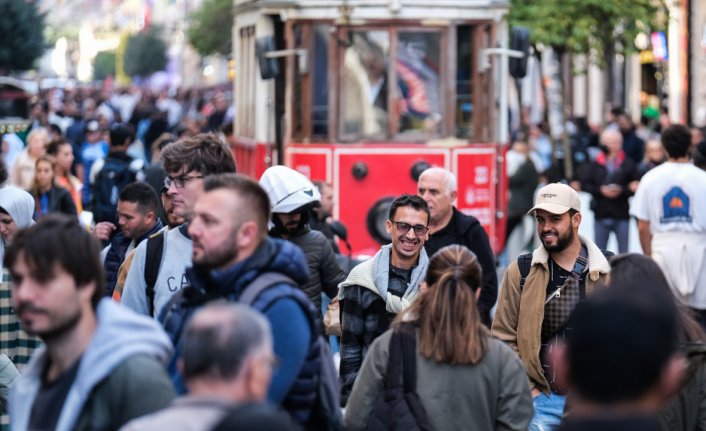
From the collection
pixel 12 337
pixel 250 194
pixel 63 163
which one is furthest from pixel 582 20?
pixel 250 194

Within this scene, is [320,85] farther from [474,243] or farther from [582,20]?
[582,20]

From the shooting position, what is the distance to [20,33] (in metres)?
50.5

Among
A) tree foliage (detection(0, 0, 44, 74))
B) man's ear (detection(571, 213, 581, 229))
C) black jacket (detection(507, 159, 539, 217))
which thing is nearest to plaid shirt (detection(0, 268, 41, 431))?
man's ear (detection(571, 213, 581, 229))

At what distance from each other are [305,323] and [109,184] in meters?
8.58

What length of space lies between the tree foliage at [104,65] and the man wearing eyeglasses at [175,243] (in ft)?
453

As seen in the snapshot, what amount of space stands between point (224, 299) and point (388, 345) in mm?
999

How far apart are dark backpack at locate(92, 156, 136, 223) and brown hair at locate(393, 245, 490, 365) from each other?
7238 mm

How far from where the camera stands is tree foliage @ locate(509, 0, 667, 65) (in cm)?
2614

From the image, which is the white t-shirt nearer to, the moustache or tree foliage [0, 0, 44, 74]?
the moustache

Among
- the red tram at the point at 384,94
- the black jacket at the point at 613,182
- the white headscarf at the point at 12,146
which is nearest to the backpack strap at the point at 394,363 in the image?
the red tram at the point at 384,94

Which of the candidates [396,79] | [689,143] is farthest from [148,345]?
[396,79]

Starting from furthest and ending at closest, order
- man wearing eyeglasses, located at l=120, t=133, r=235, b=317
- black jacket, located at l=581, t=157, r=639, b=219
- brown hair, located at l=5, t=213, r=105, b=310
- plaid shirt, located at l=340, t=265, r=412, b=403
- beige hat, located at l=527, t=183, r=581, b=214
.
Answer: black jacket, located at l=581, t=157, r=639, b=219 → beige hat, located at l=527, t=183, r=581, b=214 → plaid shirt, located at l=340, t=265, r=412, b=403 → man wearing eyeglasses, located at l=120, t=133, r=235, b=317 → brown hair, located at l=5, t=213, r=105, b=310

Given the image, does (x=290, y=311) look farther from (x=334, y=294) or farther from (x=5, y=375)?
(x=334, y=294)

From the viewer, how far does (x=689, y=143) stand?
11414 millimetres
